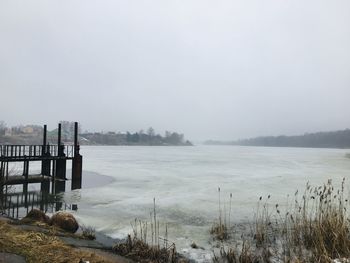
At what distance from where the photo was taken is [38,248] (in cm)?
643

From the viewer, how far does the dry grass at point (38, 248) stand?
6000 mm

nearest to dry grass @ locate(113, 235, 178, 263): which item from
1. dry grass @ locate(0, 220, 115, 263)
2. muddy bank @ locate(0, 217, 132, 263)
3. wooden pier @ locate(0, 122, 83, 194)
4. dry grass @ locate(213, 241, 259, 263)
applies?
muddy bank @ locate(0, 217, 132, 263)

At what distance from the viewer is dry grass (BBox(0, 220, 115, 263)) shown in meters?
6.00

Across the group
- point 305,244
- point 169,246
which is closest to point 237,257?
point 169,246

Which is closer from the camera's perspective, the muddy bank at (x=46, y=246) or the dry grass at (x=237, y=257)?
the muddy bank at (x=46, y=246)

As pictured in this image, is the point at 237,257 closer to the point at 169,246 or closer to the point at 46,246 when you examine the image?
the point at 169,246

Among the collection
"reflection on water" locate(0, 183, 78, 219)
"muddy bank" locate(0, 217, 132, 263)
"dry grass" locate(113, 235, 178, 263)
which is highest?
"muddy bank" locate(0, 217, 132, 263)

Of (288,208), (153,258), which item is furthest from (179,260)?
(288,208)

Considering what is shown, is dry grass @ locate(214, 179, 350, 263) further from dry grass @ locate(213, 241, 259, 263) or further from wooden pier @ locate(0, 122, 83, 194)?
wooden pier @ locate(0, 122, 83, 194)

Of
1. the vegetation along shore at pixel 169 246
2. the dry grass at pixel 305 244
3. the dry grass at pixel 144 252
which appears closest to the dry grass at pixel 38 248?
the vegetation along shore at pixel 169 246

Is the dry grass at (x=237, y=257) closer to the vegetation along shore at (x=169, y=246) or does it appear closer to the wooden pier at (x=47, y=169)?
the vegetation along shore at (x=169, y=246)

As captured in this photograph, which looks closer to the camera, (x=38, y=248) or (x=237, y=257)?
(x=38, y=248)

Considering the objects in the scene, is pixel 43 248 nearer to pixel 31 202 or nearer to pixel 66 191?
pixel 31 202

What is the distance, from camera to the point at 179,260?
277 inches
